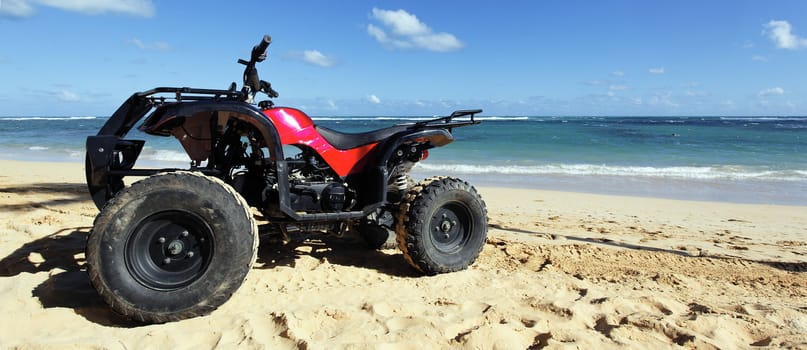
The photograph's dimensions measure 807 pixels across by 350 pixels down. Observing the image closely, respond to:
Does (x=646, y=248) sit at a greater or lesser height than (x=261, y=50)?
lesser

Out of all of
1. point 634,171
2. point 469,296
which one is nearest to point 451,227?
point 469,296

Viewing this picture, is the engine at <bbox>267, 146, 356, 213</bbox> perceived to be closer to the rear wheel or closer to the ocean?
the rear wheel

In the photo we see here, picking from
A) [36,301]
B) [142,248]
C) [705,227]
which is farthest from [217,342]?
[705,227]

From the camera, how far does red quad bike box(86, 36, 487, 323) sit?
291 centimetres

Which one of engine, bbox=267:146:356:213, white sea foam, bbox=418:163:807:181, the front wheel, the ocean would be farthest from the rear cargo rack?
white sea foam, bbox=418:163:807:181

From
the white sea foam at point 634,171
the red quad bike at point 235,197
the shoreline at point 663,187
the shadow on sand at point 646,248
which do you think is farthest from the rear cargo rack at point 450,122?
the white sea foam at point 634,171

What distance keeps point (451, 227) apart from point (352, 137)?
42.8 inches

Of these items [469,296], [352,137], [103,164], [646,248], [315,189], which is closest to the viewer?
[103,164]

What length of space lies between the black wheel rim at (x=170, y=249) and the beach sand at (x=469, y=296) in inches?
11.3

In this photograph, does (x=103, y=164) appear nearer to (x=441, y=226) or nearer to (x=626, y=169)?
(x=441, y=226)

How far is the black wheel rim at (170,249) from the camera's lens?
2961 millimetres

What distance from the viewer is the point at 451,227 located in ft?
13.5

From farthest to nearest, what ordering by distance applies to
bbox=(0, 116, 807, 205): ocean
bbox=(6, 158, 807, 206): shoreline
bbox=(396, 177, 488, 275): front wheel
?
bbox=(0, 116, 807, 205): ocean < bbox=(6, 158, 807, 206): shoreline < bbox=(396, 177, 488, 275): front wheel

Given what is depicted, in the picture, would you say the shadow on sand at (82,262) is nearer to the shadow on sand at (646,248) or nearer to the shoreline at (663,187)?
the shadow on sand at (646,248)
